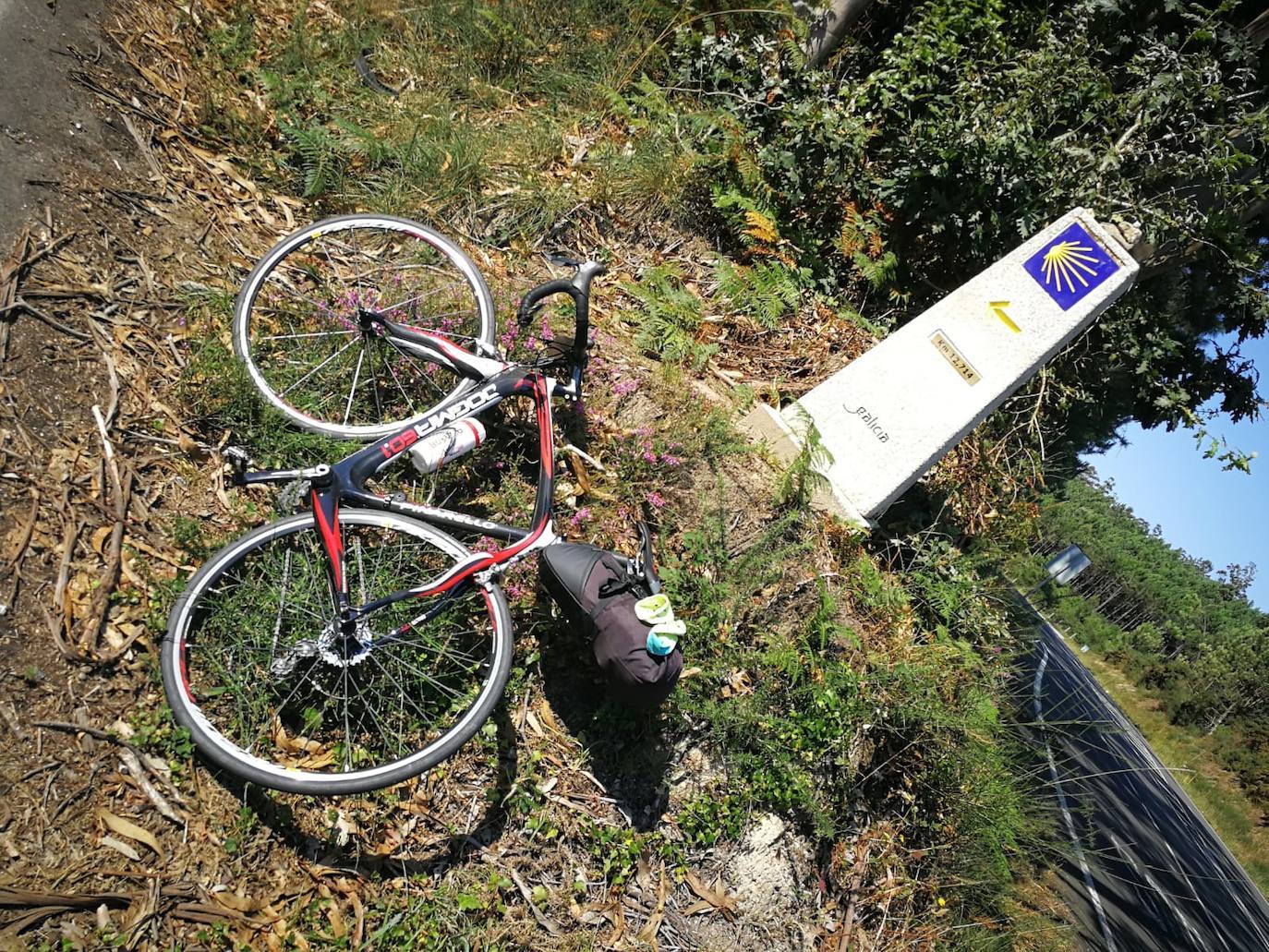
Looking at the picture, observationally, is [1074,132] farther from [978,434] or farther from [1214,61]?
[978,434]

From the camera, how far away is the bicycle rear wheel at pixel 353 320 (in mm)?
3885

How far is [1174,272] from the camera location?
27.1ft

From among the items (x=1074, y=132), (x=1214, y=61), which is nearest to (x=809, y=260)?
(x=1074, y=132)

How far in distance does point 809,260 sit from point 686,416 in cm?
242

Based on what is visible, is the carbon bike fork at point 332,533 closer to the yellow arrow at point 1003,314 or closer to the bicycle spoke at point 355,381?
the bicycle spoke at point 355,381

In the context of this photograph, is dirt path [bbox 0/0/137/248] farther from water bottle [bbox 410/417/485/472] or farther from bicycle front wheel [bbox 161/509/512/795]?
water bottle [bbox 410/417/485/472]

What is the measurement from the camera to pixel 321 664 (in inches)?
130

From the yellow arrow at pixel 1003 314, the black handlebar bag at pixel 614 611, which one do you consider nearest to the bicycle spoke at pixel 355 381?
the black handlebar bag at pixel 614 611

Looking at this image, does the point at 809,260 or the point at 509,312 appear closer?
the point at 509,312

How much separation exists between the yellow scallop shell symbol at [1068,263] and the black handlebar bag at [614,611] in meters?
4.38

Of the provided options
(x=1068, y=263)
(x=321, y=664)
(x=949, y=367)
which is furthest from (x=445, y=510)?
(x=1068, y=263)

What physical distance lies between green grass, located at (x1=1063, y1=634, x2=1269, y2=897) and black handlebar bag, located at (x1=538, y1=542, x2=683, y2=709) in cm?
1312

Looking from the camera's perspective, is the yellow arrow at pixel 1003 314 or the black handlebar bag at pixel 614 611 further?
the yellow arrow at pixel 1003 314

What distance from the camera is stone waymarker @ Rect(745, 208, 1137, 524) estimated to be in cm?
520
